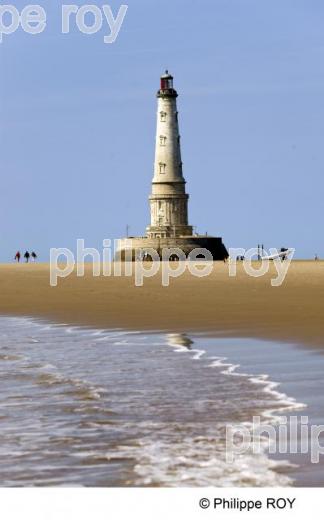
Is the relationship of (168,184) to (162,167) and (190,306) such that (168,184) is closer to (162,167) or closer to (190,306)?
(162,167)

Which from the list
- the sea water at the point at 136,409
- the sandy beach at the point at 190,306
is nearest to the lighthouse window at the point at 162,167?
the sandy beach at the point at 190,306

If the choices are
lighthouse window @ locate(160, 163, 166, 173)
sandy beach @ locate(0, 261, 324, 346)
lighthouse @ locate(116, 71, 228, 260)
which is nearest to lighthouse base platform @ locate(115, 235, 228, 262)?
lighthouse @ locate(116, 71, 228, 260)

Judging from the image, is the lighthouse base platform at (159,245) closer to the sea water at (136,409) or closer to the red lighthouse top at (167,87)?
the red lighthouse top at (167,87)

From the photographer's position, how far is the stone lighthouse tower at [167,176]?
283 ft

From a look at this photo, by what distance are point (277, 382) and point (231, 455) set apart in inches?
143

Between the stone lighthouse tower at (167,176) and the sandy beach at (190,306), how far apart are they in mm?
48155

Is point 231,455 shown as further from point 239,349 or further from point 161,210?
point 161,210

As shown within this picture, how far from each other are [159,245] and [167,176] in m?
6.35

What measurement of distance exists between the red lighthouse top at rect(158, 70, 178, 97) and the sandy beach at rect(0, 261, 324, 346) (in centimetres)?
5027

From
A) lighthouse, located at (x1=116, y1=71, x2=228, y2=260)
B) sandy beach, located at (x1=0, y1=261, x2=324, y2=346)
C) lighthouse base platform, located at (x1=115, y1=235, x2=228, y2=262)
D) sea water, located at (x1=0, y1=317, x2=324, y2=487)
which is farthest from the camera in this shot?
lighthouse, located at (x1=116, y1=71, x2=228, y2=260)

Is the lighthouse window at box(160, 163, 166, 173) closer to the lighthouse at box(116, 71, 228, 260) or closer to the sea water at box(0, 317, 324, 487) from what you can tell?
the lighthouse at box(116, 71, 228, 260)

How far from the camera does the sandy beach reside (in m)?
18.8
